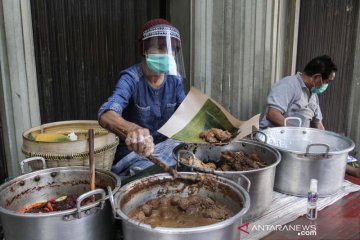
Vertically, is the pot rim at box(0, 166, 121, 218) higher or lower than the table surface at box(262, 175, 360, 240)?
higher

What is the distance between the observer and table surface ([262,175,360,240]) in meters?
2.01

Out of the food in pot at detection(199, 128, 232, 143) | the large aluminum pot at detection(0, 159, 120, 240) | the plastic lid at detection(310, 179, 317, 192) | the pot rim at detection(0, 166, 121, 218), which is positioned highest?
the food in pot at detection(199, 128, 232, 143)

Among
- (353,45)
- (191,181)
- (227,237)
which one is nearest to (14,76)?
(191,181)

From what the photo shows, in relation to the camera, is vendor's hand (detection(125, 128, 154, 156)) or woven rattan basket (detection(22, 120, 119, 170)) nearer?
vendor's hand (detection(125, 128, 154, 156))

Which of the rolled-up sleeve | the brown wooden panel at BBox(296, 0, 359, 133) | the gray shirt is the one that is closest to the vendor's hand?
the rolled-up sleeve

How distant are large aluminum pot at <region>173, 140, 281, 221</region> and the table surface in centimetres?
19

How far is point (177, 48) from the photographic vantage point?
2.45 m

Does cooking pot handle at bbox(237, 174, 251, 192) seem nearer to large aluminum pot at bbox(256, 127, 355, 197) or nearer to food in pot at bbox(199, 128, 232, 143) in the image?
food in pot at bbox(199, 128, 232, 143)

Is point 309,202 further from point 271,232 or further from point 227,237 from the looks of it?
point 227,237

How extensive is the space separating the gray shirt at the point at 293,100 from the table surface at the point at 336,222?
1453 mm

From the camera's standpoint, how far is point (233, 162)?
7.29 feet

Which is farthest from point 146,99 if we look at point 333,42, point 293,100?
point 333,42
